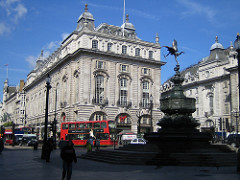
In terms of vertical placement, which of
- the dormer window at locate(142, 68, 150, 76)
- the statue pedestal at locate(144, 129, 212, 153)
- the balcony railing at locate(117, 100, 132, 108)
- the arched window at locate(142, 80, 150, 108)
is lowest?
the statue pedestal at locate(144, 129, 212, 153)

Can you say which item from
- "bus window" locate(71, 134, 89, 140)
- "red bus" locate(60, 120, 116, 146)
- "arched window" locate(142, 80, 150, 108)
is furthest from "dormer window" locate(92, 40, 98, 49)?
"bus window" locate(71, 134, 89, 140)

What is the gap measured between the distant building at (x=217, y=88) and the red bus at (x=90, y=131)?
3142 centimetres

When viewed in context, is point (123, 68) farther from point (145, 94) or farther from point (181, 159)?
point (181, 159)

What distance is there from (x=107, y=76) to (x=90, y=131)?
1601cm

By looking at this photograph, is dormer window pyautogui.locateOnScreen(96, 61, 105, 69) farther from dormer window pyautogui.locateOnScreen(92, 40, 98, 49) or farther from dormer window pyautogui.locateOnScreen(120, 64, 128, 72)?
dormer window pyautogui.locateOnScreen(120, 64, 128, 72)

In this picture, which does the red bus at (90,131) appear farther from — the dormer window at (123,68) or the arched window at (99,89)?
the dormer window at (123,68)

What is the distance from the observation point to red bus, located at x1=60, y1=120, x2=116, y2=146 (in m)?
38.2

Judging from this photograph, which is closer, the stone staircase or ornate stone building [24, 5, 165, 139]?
the stone staircase

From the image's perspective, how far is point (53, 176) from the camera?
1291 centimetres

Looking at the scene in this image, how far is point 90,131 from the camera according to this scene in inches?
1532

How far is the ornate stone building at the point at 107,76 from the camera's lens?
5097 centimetres

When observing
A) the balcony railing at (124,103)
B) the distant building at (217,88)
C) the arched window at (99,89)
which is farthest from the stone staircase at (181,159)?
the distant building at (217,88)

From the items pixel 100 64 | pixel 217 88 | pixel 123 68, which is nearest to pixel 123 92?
pixel 123 68

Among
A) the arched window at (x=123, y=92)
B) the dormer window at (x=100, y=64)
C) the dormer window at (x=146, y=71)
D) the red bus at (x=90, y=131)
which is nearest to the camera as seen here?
the red bus at (x=90, y=131)
